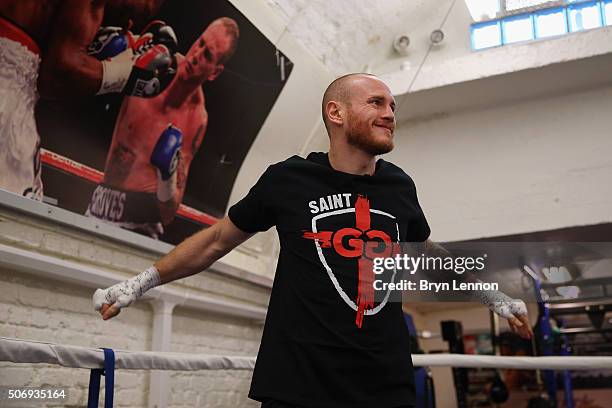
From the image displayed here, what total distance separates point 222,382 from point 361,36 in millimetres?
2709

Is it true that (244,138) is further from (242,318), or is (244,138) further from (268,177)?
(268,177)

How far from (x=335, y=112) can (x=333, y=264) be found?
0.50m

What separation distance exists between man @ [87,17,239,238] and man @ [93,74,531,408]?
1.73 meters

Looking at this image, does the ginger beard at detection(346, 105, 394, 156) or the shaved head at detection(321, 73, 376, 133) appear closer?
the ginger beard at detection(346, 105, 394, 156)

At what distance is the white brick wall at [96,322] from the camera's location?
9.34 feet

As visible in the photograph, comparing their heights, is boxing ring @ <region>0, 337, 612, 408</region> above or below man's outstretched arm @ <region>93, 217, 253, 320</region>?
below

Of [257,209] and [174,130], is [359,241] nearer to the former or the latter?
[257,209]

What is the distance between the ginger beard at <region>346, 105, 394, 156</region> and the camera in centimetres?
173

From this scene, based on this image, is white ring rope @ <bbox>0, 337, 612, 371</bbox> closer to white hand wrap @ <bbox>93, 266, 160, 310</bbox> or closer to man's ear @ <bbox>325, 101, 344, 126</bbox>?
white hand wrap @ <bbox>93, 266, 160, 310</bbox>

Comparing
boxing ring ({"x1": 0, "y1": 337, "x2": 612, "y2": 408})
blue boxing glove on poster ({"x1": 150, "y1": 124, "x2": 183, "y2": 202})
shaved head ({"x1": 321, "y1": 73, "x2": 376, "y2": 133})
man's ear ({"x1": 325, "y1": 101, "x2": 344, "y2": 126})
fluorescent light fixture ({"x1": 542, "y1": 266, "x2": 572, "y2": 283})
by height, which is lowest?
boxing ring ({"x1": 0, "y1": 337, "x2": 612, "y2": 408})

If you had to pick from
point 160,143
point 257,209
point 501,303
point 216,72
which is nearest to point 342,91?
point 257,209

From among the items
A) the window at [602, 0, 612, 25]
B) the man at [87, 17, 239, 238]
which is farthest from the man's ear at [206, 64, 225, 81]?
the window at [602, 0, 612, 25]

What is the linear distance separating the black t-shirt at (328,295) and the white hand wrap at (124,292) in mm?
281

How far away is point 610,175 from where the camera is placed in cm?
445
